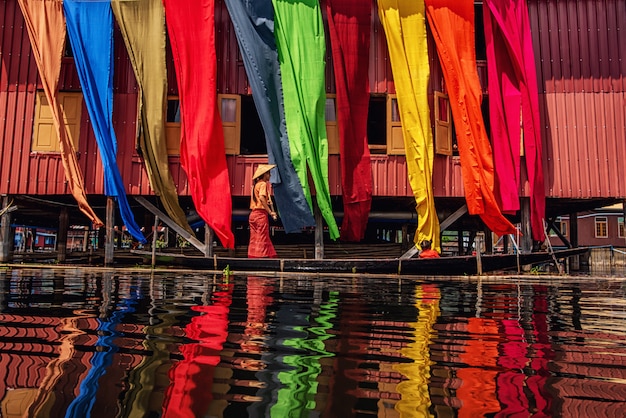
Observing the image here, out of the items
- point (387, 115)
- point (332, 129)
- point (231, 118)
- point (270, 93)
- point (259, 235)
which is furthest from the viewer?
point (231, 118)

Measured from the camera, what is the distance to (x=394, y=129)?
11.5m

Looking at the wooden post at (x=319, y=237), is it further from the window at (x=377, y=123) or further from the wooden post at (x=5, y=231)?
the wooden post at (x=5, y=231)

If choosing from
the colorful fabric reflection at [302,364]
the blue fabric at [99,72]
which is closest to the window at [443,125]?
the blue fabric at [99,72]

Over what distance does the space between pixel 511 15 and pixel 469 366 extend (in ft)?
37.2

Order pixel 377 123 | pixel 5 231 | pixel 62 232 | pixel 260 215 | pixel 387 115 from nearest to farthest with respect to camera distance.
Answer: pixel 260 215 → pixel 387 115 → pixel 5 231 → pixel 62 232 → pixel 377 123

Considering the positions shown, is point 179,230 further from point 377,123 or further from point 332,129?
point 377,123

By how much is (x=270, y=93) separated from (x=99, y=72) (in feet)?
13.6

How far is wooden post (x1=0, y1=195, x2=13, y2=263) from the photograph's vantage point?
38.2ft

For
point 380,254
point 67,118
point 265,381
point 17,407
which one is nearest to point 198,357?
point 265,381

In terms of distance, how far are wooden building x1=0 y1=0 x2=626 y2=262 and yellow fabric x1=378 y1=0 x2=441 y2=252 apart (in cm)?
48

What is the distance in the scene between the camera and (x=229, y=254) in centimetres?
1203

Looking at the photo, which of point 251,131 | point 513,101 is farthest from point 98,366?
point 251,131

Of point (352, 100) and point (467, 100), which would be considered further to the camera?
point (352, 100)

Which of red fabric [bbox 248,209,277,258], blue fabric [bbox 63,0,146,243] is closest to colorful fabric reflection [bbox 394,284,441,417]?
red fabric [bbox 248,209,277,258]
